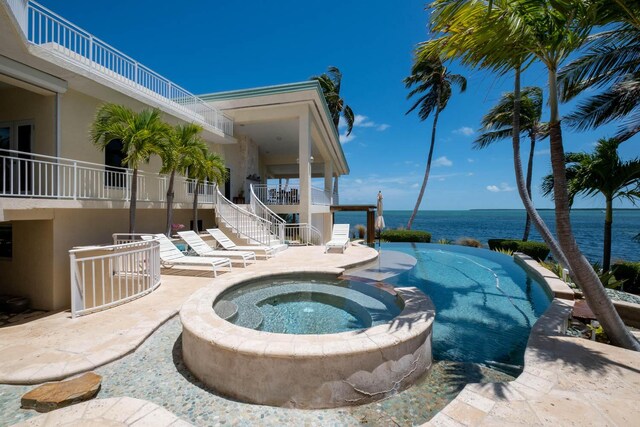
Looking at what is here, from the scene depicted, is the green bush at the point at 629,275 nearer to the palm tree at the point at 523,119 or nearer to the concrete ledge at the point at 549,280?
the concrete ledge at the point at 549,280

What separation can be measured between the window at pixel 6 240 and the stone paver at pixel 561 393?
1076cm

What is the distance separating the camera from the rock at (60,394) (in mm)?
2693

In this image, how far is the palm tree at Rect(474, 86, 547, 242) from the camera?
1567 cm

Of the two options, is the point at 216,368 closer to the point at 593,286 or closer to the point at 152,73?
the point at 593,286

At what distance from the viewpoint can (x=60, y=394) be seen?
110 inches

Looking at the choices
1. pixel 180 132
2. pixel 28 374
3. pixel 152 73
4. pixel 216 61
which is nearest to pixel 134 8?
pixel 152 73

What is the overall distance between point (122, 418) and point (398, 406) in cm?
282

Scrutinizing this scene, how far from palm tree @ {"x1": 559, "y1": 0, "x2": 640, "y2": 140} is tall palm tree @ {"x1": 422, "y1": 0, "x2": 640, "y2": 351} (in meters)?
1.54

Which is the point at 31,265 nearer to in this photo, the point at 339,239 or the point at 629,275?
the point at 339,239

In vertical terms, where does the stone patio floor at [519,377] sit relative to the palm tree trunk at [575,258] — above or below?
below

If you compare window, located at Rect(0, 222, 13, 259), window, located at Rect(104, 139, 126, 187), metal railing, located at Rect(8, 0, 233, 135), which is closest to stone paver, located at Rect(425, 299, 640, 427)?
metal railing, located at Rect(8, 0, 233, 135)

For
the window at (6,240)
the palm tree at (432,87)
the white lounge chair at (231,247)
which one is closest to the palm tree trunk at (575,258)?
the white lounge chair at (231,247)

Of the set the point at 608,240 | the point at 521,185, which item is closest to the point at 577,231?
the point at 608,240

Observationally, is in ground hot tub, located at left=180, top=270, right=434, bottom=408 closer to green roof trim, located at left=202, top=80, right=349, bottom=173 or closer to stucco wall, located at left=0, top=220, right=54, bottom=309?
stucco wall, located at left=0, top=220, right=54, bottom=309
